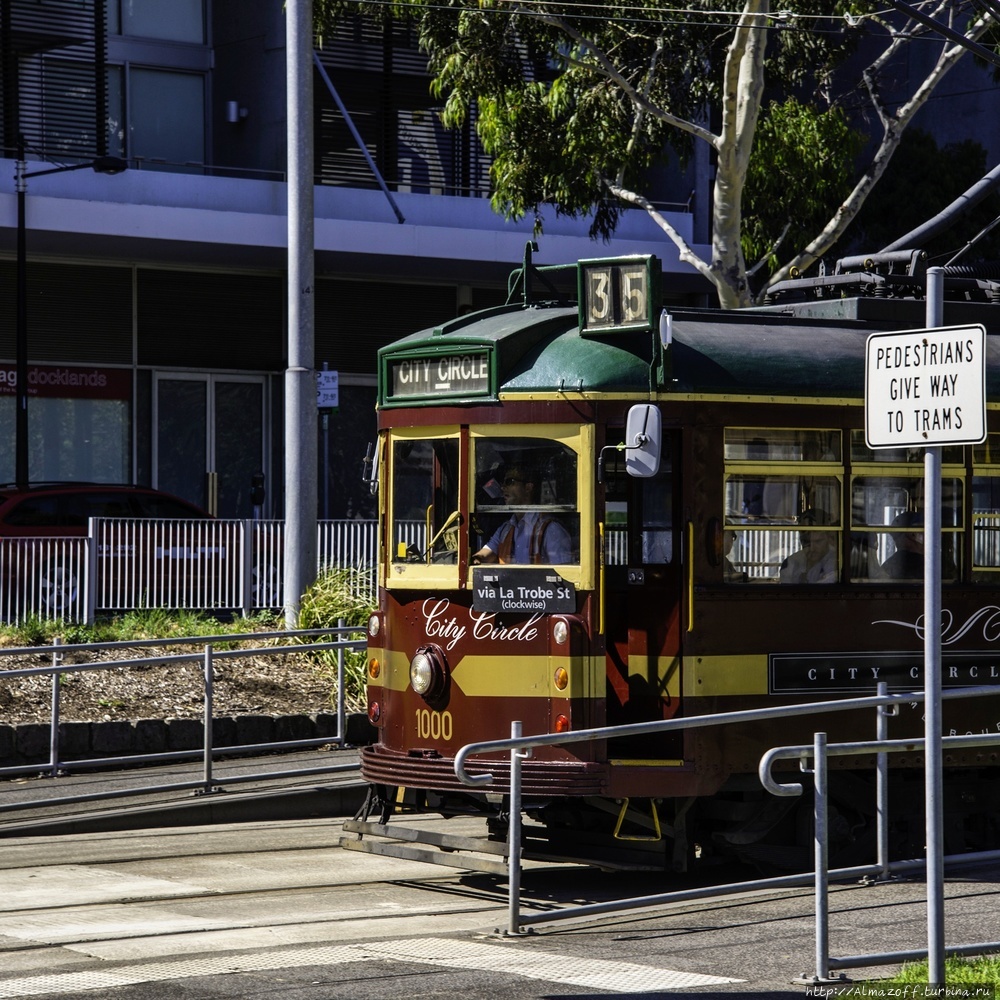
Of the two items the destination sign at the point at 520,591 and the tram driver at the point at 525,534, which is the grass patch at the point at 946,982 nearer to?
the destination sign at the point at 520,591

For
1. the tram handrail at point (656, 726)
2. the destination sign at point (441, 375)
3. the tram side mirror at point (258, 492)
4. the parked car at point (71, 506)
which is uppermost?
the destination sign at point (441, 375)

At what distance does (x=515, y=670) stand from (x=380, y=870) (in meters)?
A: 1.83

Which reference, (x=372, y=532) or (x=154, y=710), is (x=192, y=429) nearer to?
(x=372, y=532)

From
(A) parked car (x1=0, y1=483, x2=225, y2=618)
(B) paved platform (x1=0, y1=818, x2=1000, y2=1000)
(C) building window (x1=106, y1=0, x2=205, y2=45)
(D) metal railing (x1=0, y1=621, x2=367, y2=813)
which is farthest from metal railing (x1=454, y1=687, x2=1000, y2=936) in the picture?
(C) building window (x1=106, y1=0, x2=205, y2=45)

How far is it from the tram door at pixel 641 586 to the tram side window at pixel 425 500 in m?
0.97

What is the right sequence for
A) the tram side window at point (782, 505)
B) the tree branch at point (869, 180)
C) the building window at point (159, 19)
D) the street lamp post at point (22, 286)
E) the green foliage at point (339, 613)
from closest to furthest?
the tram side window at point (782, 505)
the green foliage at point (339, 613)
the tree branch at point (869, 180)
the street lamp post at point (22, 286)
the building window at point (159, 19)

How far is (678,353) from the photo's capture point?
1072 centimetres

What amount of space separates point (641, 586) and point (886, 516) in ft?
5.37

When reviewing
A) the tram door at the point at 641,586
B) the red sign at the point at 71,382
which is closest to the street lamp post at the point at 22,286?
the red sign at the point at 71,382

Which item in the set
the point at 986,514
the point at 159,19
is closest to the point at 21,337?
the point at 159,19

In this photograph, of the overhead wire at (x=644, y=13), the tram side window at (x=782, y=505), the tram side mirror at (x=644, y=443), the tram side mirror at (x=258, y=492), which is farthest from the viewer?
the tram side mirror at (x=258, y=492)

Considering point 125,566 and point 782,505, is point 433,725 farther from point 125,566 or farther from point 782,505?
point 125,566

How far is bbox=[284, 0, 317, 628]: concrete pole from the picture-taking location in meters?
17.4

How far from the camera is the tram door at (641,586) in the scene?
34.7 feet
